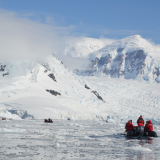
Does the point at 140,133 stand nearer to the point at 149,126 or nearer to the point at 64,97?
the point at 149,126

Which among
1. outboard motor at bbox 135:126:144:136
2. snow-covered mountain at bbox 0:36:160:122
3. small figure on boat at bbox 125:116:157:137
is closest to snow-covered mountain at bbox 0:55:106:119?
snow-covered mountain at bbox 0:36:160:122

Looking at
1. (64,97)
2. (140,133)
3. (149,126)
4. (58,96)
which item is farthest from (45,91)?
(149,126)

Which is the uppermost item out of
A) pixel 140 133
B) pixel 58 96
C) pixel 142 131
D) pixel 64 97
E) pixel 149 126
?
pixel 58 96

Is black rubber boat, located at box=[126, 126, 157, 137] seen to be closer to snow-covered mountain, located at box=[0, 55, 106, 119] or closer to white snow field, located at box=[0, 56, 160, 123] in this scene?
white snow field, located at box=[0, 56, 160, 123]

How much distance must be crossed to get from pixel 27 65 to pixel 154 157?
11857cm

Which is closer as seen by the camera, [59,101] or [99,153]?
[99,153]

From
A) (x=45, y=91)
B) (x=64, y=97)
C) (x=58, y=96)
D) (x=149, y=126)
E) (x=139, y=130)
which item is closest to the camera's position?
(x=139, y=130)

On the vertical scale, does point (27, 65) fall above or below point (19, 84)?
above

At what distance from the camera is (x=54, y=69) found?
147 metres

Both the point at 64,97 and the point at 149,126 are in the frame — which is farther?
the point at 64,97

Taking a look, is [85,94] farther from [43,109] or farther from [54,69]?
[43,109]

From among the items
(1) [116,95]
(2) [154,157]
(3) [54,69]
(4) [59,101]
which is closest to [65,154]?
(2) [154,157]

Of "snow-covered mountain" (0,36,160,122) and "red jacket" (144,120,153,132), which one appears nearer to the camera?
"red jacket" (144,120,153,132)

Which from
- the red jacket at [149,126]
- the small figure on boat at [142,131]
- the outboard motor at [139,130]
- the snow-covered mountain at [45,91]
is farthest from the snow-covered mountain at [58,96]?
the red jacket at [149,126]
